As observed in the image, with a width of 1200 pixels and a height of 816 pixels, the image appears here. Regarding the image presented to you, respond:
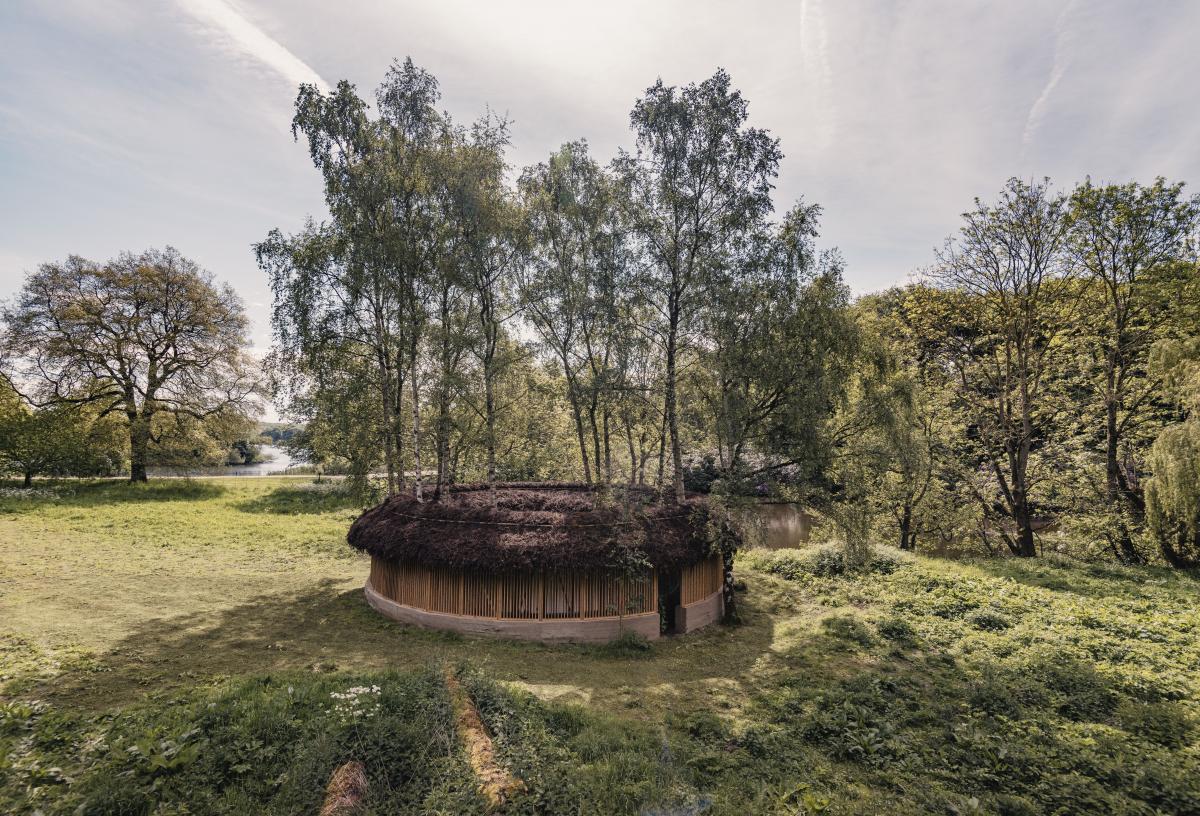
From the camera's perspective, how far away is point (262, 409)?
33.8m

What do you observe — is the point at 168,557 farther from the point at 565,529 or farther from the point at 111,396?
the point at 111,396

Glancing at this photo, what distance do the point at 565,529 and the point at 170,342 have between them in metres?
31.4

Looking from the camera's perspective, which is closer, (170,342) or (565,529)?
(565,529)

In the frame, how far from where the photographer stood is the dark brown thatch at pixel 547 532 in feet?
40.7

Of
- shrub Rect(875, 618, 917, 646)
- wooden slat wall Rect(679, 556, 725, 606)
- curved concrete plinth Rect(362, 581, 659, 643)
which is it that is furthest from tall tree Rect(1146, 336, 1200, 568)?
curved concrete plinth Rect(362, 581, 659, 643)

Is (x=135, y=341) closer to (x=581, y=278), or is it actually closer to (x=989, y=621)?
(x=581, y=278)

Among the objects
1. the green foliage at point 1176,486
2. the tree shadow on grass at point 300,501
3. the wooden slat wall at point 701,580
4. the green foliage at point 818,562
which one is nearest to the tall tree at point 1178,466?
the green foliage at point 1176,486

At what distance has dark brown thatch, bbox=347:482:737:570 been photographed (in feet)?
40.7

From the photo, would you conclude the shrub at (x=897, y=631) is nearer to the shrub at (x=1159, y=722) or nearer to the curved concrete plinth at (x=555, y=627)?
the shrub at (x=1159, y=722)

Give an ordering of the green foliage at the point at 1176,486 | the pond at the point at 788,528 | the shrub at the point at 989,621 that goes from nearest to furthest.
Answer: the shrub at the point at 989,621 < the green foliage at the point at 1176,486 < the pond at the point at 788,528

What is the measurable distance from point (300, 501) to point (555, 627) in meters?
24.7

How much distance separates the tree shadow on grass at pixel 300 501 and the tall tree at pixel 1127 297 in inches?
1297

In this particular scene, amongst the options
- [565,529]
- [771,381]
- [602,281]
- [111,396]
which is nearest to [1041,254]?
[771,381]

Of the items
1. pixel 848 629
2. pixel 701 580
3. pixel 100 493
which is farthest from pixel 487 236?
pixel 100 493
